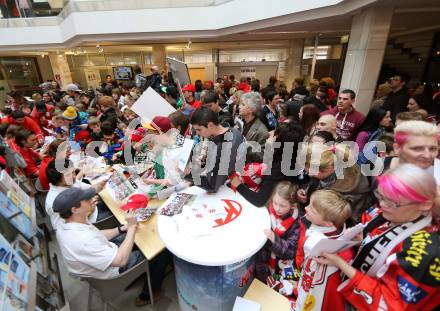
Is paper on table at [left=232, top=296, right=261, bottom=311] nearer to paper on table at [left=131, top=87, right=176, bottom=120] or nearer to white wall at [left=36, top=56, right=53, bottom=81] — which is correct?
paper on table at [left=131, top=87, right=176, bottom=120]

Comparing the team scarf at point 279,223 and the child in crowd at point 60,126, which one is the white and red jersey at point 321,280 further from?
the child in crowd at point 60,126

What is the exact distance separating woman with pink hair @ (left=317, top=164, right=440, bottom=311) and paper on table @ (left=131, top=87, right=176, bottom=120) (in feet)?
8.83

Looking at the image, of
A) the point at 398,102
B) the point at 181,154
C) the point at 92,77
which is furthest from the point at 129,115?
the point at 92,77

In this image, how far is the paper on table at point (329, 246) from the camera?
1.09 meters

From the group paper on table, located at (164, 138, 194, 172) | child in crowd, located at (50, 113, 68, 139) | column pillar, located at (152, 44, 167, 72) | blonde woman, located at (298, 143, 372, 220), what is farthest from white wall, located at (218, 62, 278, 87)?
blonde woman, located at (298, 143, 372, 220)

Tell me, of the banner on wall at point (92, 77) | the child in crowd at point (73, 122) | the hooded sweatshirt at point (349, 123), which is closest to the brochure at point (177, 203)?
the hooded sweatshirt at point (349, 123)

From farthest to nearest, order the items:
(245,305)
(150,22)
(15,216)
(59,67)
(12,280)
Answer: (59,67) → (150,22) → (15,216) → (245,305) → (12,280)

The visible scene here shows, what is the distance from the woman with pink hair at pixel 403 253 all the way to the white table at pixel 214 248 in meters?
0.59

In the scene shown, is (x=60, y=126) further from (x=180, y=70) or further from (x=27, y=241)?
(x=27, y=241)

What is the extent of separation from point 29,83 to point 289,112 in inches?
667

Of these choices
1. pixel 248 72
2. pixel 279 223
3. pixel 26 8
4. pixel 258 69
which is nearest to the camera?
pixel 279 223

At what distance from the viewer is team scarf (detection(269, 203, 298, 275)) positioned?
163 centimetres

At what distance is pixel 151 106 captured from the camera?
3.11 metres

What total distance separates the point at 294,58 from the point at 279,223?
10.1 metres
